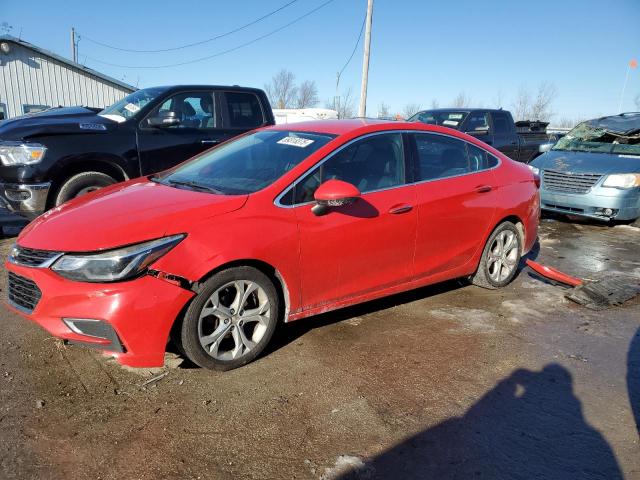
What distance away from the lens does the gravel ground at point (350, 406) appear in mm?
2357

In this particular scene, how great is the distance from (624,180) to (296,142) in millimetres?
6266

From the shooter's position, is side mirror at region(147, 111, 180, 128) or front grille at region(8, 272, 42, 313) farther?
side mirror at region(147, 111, 180, 128)

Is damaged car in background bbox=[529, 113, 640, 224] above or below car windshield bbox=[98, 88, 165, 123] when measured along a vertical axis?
below

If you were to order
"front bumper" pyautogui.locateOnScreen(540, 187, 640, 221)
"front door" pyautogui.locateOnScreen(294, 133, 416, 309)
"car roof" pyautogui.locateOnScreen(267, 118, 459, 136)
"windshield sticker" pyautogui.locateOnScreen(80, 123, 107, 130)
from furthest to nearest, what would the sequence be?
"front bumper" pyautogui.locateOnScreen(540, 187, 640, 221) < "windshield sticker" pyautogui.locateOnScreen(80, 123, 107, 130) < "car roof" pyautogui.locateOnScreen(267, 118, 459, 136) < "front door" pyautogui.locateOnScreen(294, 133, 416, 309)

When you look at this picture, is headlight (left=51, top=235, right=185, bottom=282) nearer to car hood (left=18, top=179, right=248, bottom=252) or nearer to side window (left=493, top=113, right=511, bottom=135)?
car hood (left=18, top=179, right=248, bottom=252)

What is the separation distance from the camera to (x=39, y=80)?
20.2 metres

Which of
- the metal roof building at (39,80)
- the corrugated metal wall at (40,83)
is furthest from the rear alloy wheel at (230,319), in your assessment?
the corrugated metal wall at (40,83)

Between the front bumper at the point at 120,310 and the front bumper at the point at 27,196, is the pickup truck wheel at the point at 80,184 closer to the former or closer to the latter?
the front bumper at the point at 27,196

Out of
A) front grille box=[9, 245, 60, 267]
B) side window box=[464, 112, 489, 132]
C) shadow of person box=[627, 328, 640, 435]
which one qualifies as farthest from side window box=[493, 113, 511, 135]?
front grille box=[9, 245, 60, 267]

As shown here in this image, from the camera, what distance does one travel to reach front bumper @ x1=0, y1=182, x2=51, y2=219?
536 cm

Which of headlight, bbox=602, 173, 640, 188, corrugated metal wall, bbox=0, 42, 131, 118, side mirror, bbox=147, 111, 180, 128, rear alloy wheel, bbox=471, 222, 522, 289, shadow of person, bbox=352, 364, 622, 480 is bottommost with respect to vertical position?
shadow of person, bbox=352, 364, 622, 480

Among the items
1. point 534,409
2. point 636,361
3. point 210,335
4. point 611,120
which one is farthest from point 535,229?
point 611,120

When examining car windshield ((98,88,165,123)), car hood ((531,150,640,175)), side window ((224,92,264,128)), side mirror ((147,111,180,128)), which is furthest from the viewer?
car hood ((531,150,640,175))

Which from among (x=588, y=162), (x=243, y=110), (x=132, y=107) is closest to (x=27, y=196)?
(x=132, y=107)
